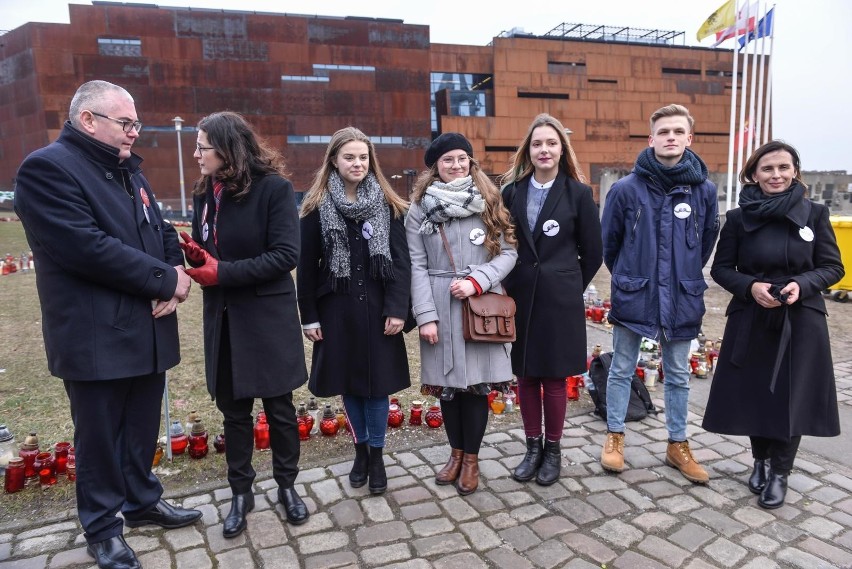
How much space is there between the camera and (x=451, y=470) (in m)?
3.63

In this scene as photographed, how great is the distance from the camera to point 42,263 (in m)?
2.62

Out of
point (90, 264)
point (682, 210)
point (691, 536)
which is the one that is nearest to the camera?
point (90, 264)

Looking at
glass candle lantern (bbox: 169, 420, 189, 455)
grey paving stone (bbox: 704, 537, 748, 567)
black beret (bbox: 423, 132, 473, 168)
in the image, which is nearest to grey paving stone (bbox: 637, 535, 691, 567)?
grey paving stone (bbox: 704, 537, 748, 567)

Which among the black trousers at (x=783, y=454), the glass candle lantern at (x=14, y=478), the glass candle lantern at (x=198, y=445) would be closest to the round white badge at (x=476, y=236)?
the black trousers at (x=783, y=454)

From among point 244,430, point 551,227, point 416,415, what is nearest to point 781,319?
point 551,227

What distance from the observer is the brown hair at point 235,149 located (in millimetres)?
2938

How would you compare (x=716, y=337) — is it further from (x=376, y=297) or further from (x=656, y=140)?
(x=376, y=297)

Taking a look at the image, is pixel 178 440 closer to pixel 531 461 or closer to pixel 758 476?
pixel 531 461

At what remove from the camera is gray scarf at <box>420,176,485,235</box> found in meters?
3.35

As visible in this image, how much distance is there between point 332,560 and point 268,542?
1.25 feet

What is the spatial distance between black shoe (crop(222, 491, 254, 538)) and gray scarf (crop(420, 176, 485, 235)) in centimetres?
180

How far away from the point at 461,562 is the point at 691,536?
4.05ft

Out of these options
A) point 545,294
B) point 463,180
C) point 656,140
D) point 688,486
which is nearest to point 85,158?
point 463,180

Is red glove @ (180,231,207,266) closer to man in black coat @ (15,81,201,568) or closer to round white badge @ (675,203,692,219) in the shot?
man in black coat @ (15,81,201,568)
